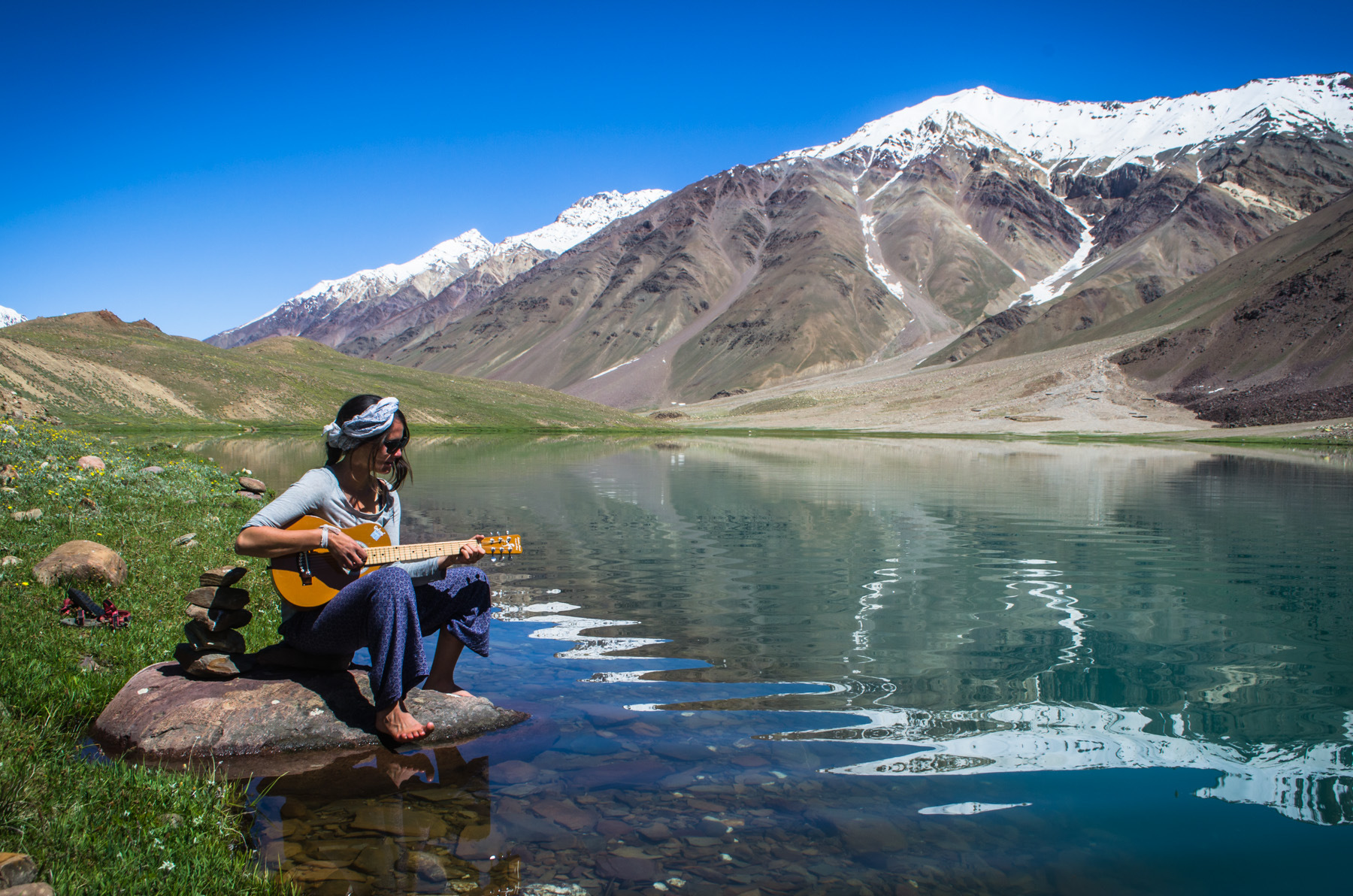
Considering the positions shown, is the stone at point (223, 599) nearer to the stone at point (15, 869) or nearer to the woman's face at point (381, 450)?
the woman's face at point (381, 450)

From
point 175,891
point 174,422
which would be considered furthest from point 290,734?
point 174,422

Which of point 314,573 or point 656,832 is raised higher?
point 314,573

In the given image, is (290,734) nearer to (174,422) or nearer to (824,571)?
(824,571)

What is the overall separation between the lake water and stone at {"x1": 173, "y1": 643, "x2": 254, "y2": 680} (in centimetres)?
133

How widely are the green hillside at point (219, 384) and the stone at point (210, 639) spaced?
6982 centimetres

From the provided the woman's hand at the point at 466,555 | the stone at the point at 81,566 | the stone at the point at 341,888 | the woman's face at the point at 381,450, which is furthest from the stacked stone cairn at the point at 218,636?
the stone at the point at 81,566

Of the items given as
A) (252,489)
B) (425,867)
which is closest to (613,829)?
(425,867)

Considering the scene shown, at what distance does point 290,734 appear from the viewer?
618 centimetres

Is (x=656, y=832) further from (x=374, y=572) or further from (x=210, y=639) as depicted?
(x=210, y=639)

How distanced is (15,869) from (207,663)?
2.93 m

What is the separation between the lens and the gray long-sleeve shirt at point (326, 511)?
590 cm

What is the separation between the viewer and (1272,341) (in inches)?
4439

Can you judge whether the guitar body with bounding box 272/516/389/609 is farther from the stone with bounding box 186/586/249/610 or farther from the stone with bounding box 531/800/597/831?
the stone with bounding box 531/800/597/831

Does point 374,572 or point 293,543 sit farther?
point 374,572
